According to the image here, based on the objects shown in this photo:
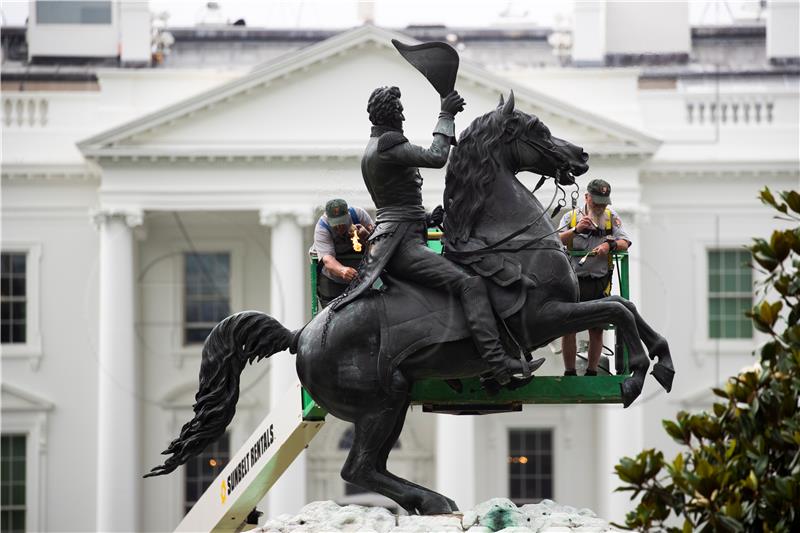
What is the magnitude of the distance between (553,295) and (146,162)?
3606cm

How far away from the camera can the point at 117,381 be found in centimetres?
4878

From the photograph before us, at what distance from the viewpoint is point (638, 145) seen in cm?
4853

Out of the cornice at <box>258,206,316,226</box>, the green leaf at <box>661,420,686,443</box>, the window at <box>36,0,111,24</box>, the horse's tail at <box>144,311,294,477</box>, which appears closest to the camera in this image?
the green leaf at <box>661,420,686,443</box>

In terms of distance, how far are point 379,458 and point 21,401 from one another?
125ft

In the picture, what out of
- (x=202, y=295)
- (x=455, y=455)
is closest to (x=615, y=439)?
(x=455, y=455)

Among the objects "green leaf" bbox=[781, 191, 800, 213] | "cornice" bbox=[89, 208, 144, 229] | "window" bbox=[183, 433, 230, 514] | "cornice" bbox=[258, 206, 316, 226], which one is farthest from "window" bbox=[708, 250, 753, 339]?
"green leaf" bbox=[781, 191, 800, 213]

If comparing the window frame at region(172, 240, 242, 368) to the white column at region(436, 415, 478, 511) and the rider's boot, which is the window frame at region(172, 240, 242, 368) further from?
the rider's boot

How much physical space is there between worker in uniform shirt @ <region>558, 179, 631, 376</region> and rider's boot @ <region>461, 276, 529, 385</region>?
134 cm

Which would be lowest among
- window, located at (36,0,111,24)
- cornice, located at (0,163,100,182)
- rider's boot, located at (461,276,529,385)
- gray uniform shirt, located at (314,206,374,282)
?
rider's boot, located at (461,276,529,385)

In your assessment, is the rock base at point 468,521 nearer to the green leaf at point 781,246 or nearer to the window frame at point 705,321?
the green leaf at point 781,246

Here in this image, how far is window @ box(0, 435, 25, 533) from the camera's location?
49156 mm

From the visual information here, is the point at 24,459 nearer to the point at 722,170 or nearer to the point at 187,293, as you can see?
the point at 187,293

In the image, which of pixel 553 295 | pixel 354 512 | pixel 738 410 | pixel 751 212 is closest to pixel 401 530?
pixel 354 512

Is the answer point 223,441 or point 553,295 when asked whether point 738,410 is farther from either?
point 223,441
